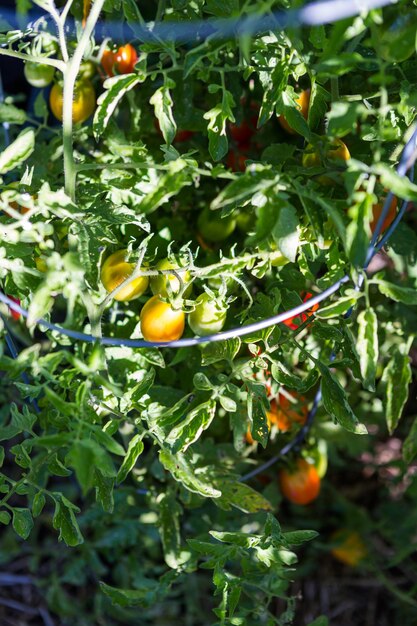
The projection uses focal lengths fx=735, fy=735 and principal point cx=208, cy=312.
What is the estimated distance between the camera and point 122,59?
3.86 ft

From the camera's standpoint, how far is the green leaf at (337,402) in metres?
0.96

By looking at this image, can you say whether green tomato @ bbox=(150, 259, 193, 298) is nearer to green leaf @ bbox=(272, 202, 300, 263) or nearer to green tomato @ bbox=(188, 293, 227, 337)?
green tomato @ bbox=(188, 293, 227, 337)

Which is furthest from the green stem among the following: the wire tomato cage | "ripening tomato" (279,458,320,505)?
"ripening tomato" (279,458,320,505)

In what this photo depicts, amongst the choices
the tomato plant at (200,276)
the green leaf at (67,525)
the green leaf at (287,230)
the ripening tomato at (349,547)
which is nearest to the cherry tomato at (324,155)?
the tomato plant at (200,276)

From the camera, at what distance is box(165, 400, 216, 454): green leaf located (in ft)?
3.11

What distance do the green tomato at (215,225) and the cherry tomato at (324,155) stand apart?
0.19 metres

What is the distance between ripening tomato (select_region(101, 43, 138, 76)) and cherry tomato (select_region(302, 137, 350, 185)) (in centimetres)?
35

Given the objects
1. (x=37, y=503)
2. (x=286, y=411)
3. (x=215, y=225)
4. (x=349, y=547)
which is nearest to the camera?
(x=37, y=503)

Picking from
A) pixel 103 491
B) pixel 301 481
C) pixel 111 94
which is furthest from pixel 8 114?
pixel 301 481

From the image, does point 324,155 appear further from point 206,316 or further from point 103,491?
point 103,491

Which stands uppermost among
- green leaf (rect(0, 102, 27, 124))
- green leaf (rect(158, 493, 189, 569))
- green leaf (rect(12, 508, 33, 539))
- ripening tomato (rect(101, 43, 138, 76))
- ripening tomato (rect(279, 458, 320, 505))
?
green leaf (rect(0, 102, 27, 124))

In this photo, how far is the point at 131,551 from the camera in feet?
5.24

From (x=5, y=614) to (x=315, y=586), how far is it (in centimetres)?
73

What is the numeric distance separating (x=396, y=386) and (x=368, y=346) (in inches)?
10.7
